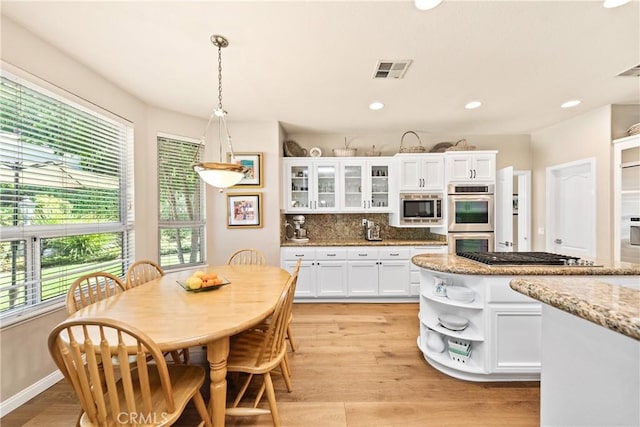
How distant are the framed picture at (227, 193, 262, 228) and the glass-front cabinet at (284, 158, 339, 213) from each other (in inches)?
20.8

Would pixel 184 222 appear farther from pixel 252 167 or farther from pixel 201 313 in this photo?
pixel 201 313

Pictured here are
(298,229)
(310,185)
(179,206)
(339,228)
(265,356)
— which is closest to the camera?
(265,356)

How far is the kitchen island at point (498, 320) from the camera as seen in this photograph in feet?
6.23

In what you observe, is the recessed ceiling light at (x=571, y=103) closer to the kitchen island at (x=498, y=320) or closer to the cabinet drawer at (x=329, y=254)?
the kitchen island at (x=498, y=320)

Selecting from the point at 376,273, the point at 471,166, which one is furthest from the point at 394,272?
the point at 471,166

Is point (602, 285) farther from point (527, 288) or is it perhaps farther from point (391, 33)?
point (391, 33)

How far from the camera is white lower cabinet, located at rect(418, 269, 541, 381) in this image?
2002mm

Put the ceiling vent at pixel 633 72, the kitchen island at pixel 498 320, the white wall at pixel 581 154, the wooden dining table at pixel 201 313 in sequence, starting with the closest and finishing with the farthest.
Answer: the wooden dining table at pixel 201 313 < the kitchen island at pixel 498 320 < the ceiling vent at pixel 633 72 < the white wall at pixel 581 154

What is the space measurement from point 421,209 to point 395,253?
77 cm

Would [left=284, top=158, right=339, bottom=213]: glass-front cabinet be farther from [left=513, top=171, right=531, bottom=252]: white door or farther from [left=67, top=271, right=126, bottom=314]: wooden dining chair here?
[left=513, top=171, right=531, bottom=252]: white door

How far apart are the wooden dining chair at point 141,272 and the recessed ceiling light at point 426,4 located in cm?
286

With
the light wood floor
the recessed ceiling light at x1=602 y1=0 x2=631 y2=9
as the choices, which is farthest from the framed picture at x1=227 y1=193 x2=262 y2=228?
the recessed ceiling light at x1=602 y1=0 x2=631 y2=9

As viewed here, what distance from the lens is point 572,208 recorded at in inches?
145

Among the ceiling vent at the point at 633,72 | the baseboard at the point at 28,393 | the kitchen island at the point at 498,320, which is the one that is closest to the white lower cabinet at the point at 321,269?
the kitchen island at the point at 498,320
